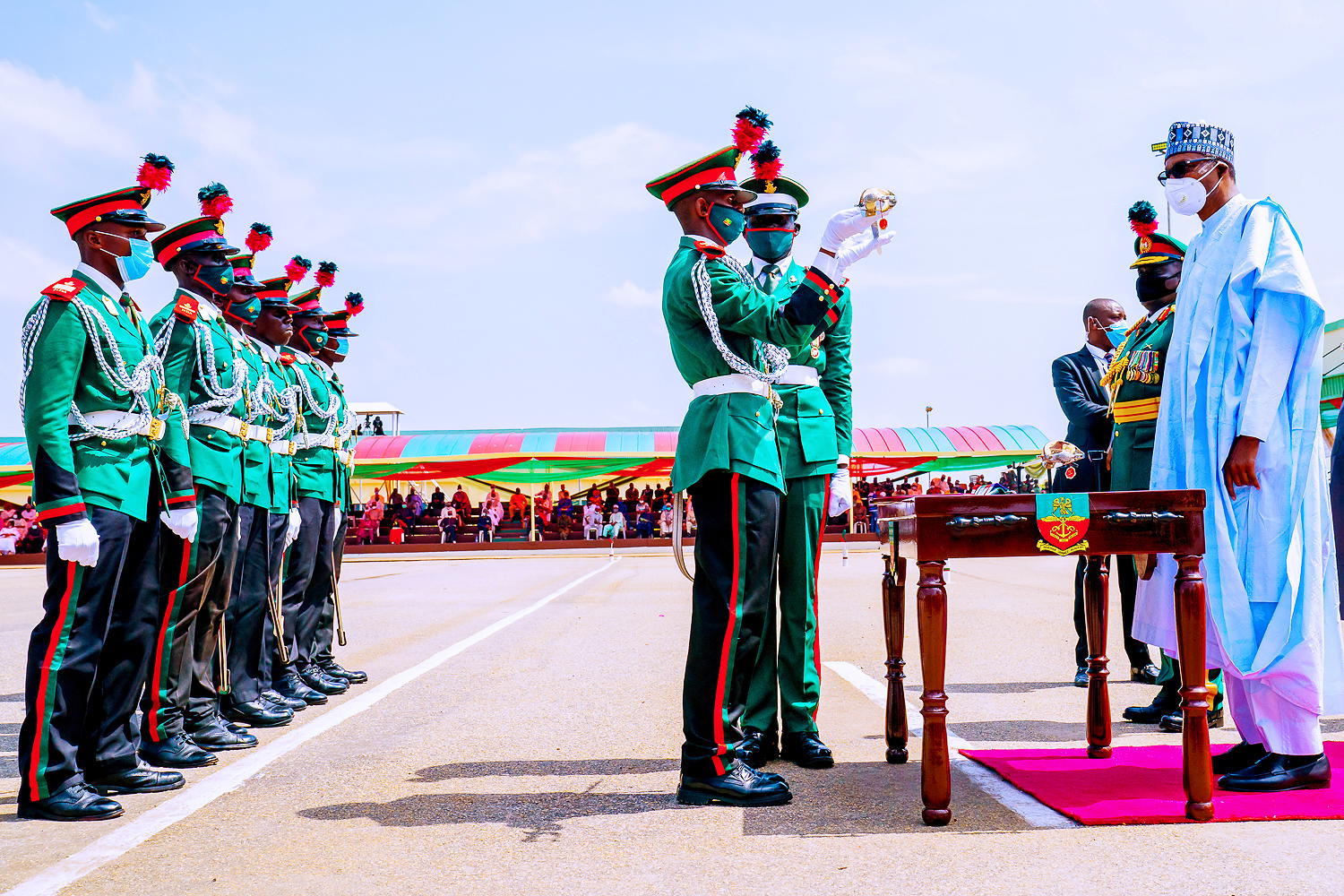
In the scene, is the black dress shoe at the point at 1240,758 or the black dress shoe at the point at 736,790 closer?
the black dress shoe at the point at 736,790

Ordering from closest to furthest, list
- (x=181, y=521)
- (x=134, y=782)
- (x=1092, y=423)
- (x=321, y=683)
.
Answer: (x=134, y=782) → (x=181, y=521) → (x=1092, y=423) → (x=321, y=683)

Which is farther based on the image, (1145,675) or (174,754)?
(1145,675)

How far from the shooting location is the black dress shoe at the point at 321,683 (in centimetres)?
709

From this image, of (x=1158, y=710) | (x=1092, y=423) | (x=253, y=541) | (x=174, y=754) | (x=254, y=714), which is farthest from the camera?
(x=1092, y=423)

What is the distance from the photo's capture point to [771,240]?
482 centimetres

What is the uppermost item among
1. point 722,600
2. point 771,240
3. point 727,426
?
point 771,240

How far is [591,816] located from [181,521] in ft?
6.79

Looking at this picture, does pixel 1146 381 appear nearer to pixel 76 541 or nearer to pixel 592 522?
pixel 76 541

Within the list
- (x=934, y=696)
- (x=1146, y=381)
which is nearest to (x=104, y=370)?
(x=934, y=696)

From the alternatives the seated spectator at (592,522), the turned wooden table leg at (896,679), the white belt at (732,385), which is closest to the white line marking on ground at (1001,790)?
the turned wooden table leg at (896,679)

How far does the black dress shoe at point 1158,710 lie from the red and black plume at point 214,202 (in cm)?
513

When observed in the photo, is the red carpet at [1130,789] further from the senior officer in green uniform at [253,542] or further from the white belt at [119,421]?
the senior officer in green uniform at [253,542]

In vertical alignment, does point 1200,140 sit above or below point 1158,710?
above

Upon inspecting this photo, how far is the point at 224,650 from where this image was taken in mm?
5914
